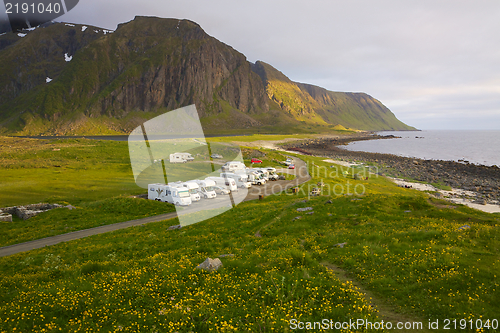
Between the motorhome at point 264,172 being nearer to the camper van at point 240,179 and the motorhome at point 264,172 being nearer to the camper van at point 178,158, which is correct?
the camper van at point 240,179

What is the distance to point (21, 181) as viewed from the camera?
4544 centimetres

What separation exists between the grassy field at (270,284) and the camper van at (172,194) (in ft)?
59.7

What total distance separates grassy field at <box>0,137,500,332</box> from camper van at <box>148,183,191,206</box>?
59.7 feet

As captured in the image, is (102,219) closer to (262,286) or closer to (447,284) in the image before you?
(262,286)

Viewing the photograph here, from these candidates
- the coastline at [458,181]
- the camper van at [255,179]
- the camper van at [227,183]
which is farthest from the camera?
the camper van at [255,179]

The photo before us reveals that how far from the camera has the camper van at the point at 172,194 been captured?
36.3 m

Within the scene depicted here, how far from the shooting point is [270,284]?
9.75 m

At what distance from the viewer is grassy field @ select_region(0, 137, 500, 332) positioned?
776cm

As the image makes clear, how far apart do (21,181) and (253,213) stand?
47486 millimetres

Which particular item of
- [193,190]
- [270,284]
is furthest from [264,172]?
[270,284]

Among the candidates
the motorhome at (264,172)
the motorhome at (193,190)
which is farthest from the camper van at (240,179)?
the motorhome at (193,190)

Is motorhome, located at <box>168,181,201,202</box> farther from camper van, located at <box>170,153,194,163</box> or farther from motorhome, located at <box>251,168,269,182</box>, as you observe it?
camper van, located at <box>170,153,194,163</box>

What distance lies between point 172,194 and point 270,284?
30.1 meters

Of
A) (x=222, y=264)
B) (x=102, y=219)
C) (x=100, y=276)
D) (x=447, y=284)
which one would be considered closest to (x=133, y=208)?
(x=102, y=219)
